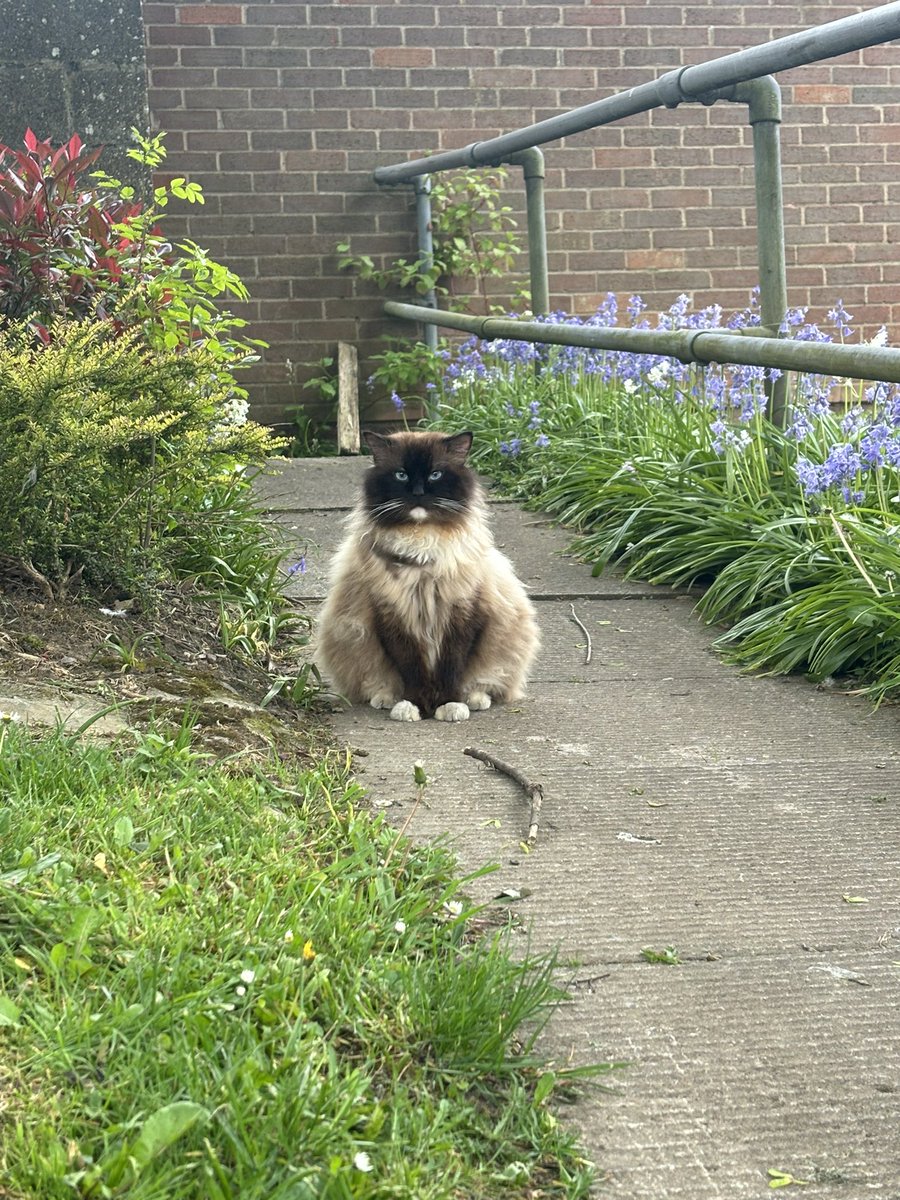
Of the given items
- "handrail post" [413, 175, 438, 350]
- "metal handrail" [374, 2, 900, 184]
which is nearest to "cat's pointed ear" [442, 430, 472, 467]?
"metal handrail" [374, 2, 900, 184]

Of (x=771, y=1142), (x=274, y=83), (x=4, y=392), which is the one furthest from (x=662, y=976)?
(x=274, y=83)

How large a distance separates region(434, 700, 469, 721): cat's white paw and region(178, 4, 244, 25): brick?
689 centimetres

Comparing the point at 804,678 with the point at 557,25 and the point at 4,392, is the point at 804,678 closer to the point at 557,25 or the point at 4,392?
the point at 4,392

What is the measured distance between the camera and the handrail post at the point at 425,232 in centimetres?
962

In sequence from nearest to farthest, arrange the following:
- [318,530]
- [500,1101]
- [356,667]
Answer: [500,1101] < [356,667] < [318,530]

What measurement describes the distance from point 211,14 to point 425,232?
6.53 ft

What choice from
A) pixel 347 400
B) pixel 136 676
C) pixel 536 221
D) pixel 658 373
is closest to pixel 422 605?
pixel 136 676

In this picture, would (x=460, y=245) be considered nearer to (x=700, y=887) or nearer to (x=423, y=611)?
(x=423, y=611)

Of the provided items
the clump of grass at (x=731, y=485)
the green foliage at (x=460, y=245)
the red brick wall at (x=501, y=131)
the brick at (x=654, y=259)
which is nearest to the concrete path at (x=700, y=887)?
the clump of grass at (x=731, y=485)

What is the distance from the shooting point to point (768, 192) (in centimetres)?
531

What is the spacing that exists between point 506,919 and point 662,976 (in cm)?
32

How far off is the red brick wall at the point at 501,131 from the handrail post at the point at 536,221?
7.28 feet

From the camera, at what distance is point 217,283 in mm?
5512

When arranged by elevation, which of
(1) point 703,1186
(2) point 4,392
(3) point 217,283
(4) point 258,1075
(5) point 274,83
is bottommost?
(1) point 703,1186
